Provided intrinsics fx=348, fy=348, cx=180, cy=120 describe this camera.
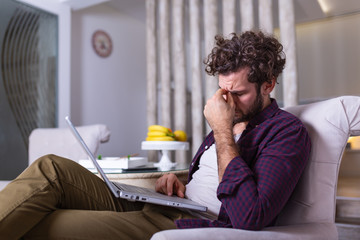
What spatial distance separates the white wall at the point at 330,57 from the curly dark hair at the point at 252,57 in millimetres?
5014

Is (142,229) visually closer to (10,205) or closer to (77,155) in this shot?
(10,205)

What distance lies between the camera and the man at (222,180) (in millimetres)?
997

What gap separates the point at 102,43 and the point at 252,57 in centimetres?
343

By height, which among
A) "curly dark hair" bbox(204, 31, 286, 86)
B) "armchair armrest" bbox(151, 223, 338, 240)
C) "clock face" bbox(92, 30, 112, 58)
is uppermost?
"clock face" bbox(92, 30, 112, 58)

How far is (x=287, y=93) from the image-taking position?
2.84 metres

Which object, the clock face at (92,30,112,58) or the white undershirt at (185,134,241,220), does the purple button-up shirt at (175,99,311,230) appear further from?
the clock face at (92,30,112,58)

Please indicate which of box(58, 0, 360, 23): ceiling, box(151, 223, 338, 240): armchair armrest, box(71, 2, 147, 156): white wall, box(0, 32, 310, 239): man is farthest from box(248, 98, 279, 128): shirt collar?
box(58, 0, 360, 23): ceiling

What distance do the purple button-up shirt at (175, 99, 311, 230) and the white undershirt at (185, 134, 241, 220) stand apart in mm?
106

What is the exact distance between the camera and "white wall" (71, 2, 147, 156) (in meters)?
4.11

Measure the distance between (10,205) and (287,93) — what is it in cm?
235

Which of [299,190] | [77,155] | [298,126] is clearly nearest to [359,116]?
[298,126]

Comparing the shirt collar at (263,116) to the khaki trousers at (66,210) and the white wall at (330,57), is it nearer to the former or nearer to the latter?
the khaki trousers at (66,210)

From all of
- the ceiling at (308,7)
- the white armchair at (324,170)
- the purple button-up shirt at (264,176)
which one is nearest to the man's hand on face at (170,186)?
the purple button-up shirt at (264,176)

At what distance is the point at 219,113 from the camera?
1188 mm
